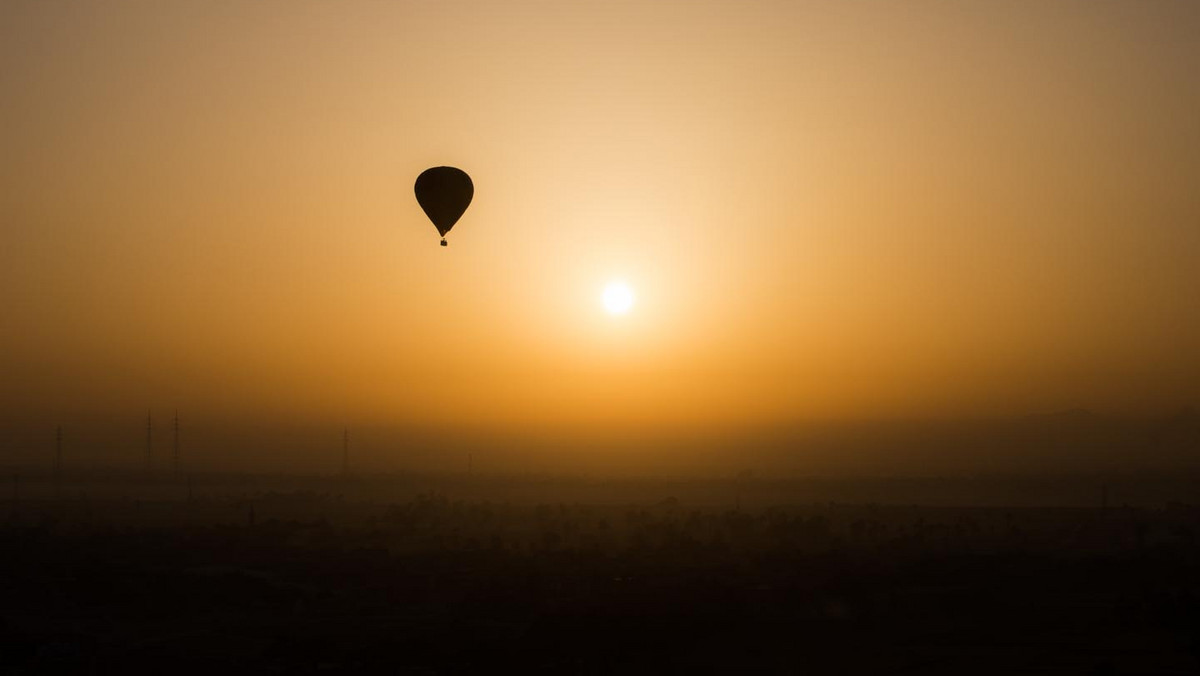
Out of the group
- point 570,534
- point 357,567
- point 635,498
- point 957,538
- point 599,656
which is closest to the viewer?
point 599,656

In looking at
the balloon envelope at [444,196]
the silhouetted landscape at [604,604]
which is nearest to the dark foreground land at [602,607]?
the silhouetted landscape at [604,604]

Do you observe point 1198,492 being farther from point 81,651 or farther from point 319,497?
point 81,651

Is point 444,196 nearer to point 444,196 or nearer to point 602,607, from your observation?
point 444,196

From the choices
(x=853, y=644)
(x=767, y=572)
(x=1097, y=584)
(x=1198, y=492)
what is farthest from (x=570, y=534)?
(x=1198, y=492)

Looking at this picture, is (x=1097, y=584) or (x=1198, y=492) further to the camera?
(x=1198, y=492)

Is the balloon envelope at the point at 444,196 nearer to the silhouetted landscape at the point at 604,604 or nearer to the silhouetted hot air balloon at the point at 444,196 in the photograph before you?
the silhouetted hot air balloon at the point at 444,196

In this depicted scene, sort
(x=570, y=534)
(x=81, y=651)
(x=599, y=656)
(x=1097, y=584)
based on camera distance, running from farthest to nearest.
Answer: (x=570, y=534) < (x=1097, y=584) < (x=81, y=651) < (x=599, y=656)

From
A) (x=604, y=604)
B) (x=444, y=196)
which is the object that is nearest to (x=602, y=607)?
(x=604, y=604)
